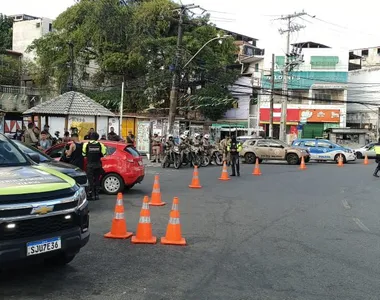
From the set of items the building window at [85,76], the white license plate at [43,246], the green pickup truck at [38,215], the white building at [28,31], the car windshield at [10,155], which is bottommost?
the white license plate at [43,246]

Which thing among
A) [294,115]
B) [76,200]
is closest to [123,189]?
[76,200]

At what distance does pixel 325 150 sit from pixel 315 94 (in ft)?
81.5

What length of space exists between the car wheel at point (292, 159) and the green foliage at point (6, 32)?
5380 centimetres

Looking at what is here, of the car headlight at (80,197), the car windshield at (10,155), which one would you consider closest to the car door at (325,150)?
the car windshield at (10,155)

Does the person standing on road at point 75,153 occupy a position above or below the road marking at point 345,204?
above

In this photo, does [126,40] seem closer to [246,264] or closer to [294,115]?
[294,115]

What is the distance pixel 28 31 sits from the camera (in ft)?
218

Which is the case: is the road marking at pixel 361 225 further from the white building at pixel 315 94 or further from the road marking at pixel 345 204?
the white building at pixel 315 94

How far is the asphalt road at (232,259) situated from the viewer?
5012 millimetres

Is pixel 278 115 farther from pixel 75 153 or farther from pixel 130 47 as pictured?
pixel 75 153

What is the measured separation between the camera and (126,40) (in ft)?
145

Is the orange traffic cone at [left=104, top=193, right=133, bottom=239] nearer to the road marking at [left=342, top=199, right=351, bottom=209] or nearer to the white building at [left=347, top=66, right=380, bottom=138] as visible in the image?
the road marking at [left=342, top=199, right=351, bottom=209]

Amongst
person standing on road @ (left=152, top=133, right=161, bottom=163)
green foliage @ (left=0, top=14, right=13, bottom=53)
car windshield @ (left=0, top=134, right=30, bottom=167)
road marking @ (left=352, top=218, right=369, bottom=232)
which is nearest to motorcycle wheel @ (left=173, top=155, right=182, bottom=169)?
person standing on road @ (left=152, top=133, right=161, bottom=163)

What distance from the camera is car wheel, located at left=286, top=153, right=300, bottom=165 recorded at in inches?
1089
